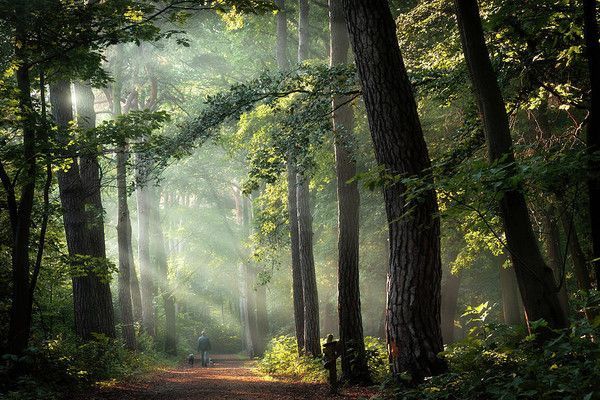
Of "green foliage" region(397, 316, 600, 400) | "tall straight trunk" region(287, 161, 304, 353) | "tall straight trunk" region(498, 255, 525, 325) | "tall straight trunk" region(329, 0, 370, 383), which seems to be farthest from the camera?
"tall straight trunk" region(498, 255, 525, 325)

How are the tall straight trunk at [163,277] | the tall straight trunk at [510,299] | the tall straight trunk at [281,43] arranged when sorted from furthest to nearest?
the tall straight trunk at [163,277] → the tall straight trunk at [510,299] → the tall straight trunk at [281,43]

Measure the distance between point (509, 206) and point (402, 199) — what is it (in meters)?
1.14

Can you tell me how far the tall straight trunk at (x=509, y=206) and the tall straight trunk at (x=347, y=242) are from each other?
426cm

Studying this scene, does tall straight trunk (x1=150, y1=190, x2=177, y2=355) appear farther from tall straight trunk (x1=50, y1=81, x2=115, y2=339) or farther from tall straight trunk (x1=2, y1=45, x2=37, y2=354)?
tall straight trunk (x1=2, y1=45, x2=37, y2=354)

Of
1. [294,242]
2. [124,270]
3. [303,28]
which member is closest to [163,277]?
[124,270]

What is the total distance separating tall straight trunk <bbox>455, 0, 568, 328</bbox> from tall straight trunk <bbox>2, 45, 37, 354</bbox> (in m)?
6.58

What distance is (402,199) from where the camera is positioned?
6363 millimetres

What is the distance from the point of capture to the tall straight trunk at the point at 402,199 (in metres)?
6.23

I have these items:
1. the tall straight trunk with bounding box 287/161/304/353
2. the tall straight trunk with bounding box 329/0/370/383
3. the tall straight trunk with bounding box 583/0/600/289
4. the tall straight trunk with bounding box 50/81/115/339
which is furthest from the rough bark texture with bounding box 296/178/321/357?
the tall straight trunk with bounding box 583/0/600/289

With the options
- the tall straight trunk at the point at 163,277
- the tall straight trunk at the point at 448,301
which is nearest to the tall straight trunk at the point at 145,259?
the tall straight trunk at the point at 163,277

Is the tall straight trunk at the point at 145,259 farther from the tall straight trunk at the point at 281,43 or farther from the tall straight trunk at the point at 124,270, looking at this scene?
the tall straight trunk at the point at 281,43

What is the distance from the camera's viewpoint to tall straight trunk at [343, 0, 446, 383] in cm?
623

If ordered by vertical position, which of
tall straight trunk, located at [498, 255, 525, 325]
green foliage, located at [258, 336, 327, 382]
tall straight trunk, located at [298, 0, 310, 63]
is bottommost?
green foliage, located at [258, 336, 327, 382]

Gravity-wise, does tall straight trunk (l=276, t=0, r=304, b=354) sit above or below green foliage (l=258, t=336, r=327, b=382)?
above
